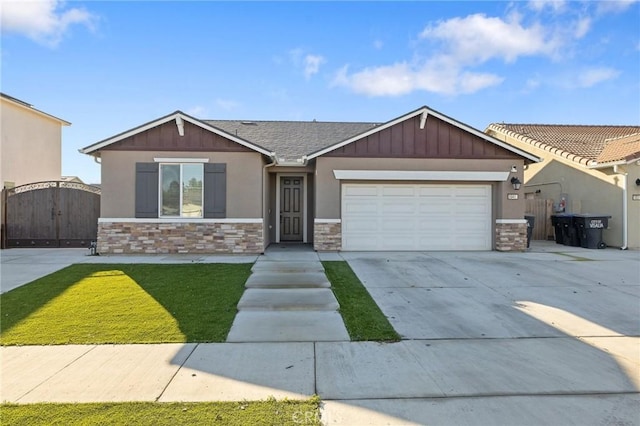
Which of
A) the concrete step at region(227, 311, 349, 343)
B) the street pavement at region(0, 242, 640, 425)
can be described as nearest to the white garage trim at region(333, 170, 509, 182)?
the street pavement at region(0, 242, 640, 425)

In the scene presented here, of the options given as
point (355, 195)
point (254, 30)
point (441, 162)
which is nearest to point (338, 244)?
point (355, 195)

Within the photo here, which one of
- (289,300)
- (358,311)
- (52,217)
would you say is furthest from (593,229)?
(52,217)

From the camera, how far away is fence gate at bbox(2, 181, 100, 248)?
11930mm

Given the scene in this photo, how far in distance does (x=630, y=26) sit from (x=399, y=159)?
24.0 feet

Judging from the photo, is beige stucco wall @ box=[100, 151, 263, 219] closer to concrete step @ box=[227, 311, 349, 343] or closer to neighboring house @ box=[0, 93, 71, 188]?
neighboring house @ box=[0, 93, 71, 188]

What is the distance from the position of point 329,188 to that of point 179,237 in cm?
455

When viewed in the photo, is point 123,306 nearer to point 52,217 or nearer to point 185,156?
point 185,156

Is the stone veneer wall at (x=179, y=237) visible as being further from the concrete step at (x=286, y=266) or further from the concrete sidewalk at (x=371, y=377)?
the concrete sidewalk at (x=371, y=377)

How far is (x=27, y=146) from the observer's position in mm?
14133

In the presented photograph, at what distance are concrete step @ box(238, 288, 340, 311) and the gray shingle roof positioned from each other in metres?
6.77

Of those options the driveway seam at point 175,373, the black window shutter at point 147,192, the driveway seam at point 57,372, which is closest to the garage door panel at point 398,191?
the black window shutter at point 147,192

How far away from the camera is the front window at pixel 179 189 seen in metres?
10.7

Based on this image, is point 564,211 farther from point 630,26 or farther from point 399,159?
point 399,159

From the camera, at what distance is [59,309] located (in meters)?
5.57
